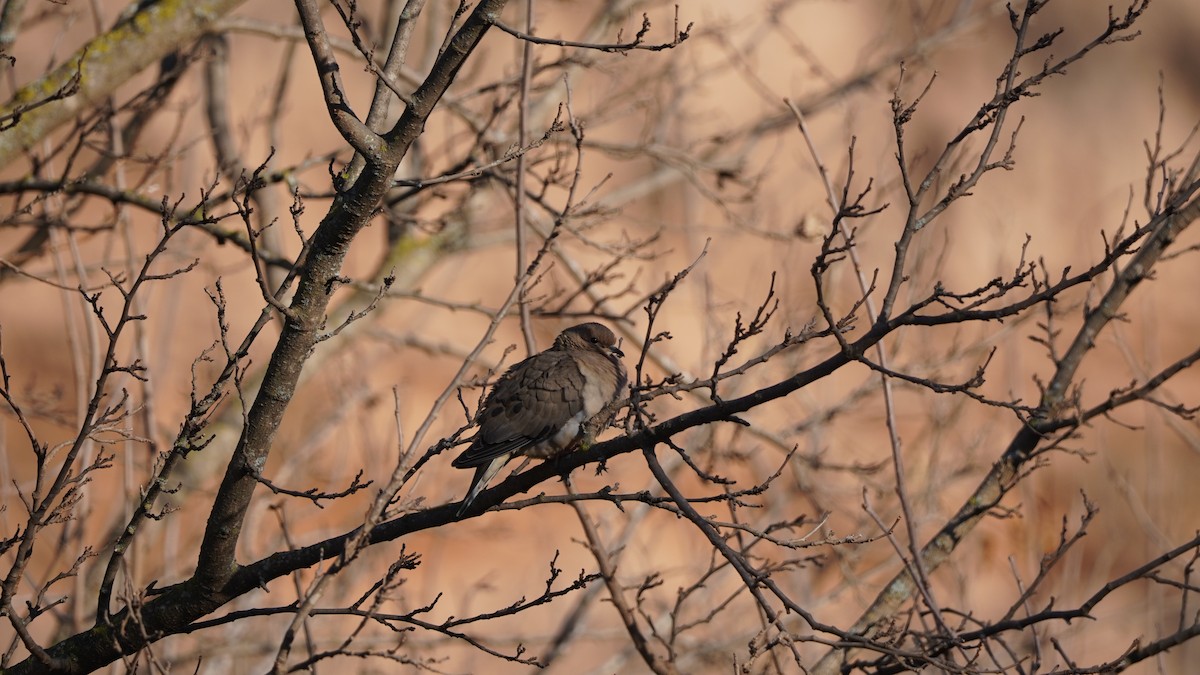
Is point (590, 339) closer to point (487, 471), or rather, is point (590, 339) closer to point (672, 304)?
point (487, 471)

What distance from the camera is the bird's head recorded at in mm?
5812

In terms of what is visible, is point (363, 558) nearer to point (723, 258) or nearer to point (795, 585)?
point (795, 585)

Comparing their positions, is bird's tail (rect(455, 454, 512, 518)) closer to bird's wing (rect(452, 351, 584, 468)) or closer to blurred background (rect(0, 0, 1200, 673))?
bird's wing (rect(452, 351, 584, 468))

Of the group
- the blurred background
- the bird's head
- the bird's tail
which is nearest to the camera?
the bird's tail

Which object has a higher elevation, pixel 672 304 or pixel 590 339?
pixel 672 304

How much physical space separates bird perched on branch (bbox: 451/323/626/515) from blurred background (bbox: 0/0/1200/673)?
3.88 feet

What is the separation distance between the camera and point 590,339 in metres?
5.88

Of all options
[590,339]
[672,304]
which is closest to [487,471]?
[590,339]

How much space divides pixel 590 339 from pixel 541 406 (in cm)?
106

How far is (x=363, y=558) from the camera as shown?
928 centimetres

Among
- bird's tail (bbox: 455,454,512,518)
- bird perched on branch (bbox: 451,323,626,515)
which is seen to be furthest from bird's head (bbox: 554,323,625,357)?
bird's tail (bbox: 455,454,512,518)

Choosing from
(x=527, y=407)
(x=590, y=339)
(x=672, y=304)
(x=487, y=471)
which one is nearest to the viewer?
(x=487, y=471)

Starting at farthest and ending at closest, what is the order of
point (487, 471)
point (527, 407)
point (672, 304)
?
point (672, 304), point (527, 407), point (487, 471)

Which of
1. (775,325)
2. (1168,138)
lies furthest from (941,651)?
(1168,138)
